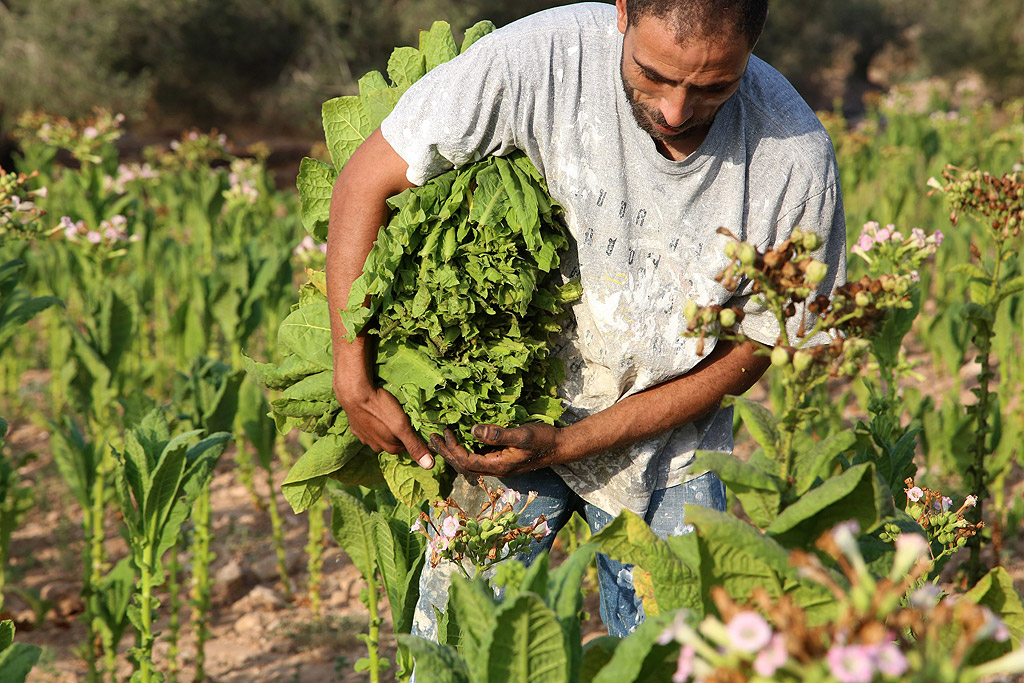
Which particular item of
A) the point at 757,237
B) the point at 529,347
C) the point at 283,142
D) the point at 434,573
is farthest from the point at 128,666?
the point at 283,142

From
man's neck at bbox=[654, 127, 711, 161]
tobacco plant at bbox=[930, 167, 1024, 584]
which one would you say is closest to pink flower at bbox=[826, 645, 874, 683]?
man's neck at bbox=[654, 127, 711, 161]

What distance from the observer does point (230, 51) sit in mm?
16828

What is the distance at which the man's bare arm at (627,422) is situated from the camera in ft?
6.24

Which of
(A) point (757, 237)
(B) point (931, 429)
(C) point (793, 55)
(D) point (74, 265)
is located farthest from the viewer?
(C) point (793, 55)

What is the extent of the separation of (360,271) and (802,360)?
1.02 metres

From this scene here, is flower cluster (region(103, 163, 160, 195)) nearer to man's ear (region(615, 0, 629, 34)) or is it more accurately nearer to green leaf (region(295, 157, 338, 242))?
green leaf (region(295, 157, 338, 242))

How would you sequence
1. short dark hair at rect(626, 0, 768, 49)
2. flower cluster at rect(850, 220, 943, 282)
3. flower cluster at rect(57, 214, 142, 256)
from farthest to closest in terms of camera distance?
flower cluster at rect(57, 214, 142, 256) < flower cluster at rect(850, 220, 943, 282) < short dark hair at rect(626, 0, 768, 49)

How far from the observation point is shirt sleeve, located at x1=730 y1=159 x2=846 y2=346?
1.76 m

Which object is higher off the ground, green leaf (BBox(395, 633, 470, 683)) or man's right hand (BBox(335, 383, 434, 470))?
man's right hand (BBox(335, 383, 434, 470))

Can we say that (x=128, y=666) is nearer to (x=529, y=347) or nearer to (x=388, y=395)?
(x=388, y=395)

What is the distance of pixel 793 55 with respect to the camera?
72.1ft

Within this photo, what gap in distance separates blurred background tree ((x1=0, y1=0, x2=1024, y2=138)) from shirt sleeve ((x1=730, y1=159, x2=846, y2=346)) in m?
14.1

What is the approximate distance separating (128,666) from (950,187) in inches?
121

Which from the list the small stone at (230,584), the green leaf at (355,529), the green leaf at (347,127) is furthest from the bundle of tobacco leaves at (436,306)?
the small stone at (230,584)
